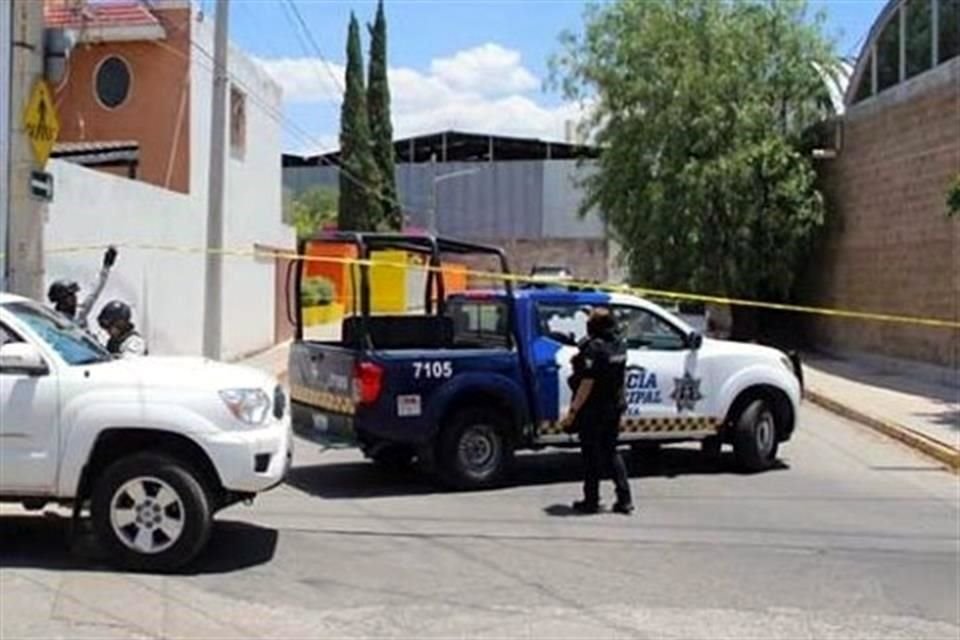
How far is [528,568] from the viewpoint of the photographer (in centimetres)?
820

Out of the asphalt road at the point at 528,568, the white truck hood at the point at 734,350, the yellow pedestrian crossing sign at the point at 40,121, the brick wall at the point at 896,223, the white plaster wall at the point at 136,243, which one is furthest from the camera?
the brick wall at the point at 896,223

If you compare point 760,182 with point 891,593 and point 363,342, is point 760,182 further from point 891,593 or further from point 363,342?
point 891,593

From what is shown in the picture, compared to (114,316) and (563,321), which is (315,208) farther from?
(563,321)

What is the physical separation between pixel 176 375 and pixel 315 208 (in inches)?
2399

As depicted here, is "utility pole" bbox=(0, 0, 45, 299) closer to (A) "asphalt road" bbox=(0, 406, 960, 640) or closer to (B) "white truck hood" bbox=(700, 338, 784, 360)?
(A) "asphalt road" bbox=(0, 406, 960, 640)

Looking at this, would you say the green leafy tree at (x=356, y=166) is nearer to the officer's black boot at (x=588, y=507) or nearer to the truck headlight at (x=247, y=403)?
the officer's black boot at (x=588, y=507)

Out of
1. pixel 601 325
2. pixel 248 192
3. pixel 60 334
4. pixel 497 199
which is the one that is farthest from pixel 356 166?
pixel 60 334

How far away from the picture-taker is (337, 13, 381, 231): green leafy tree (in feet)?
170

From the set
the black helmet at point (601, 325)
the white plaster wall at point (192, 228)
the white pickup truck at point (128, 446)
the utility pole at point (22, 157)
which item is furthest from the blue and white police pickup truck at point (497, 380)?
the white plaster wall at point (192, 228)

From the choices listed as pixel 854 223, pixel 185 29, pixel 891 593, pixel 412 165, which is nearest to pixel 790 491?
pixel 891 593

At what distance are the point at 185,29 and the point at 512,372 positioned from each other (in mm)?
14091

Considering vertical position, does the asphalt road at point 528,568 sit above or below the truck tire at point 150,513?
below

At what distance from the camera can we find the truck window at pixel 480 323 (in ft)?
38.2

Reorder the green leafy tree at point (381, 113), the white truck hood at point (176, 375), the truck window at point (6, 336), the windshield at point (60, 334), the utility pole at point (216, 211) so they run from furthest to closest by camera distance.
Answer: the green leafy tree at point (381, 113), the utility pole at point (216, 211), the windshield at point (60, 334), the truck window at point (6, 336), the white truck hood at point (176, 375)
